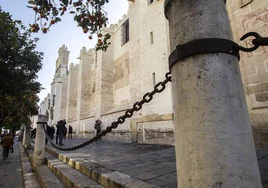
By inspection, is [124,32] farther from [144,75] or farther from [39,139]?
[39,139]

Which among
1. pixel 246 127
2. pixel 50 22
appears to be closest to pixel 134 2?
pixel 50 22

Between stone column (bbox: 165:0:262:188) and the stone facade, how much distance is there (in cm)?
448

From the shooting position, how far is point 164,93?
7.77 metres

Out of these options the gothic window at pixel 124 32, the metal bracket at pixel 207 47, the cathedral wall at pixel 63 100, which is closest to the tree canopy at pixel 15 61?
the gothic window at pixel 124 32

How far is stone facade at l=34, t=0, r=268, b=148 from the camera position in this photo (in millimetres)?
4621

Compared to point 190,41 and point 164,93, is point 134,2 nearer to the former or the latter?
point 164,93

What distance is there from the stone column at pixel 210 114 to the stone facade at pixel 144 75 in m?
4.48

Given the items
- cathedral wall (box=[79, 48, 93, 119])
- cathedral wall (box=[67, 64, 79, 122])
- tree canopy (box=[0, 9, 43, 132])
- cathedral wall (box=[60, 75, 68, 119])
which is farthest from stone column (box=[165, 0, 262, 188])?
cathedral wall (box=[60, 75, 68, 119])

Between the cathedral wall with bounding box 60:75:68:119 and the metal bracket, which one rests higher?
the cathedral wall with bounding box 60:75:68:119

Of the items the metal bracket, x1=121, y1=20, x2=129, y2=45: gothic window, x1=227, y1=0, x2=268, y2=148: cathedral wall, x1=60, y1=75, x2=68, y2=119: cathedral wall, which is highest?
x1=121, y1=20, x2=129, y2=45: gothic window

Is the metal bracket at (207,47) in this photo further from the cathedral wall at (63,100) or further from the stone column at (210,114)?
the cathedral wall at (63,100)

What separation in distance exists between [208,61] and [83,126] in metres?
16.7

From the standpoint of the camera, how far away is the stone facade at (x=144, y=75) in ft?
15.2

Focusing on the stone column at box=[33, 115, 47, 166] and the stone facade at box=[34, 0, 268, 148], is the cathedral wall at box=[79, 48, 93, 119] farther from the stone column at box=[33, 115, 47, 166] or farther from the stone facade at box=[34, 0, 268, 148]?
the stone column at box=[33, 115, 47, 166]
